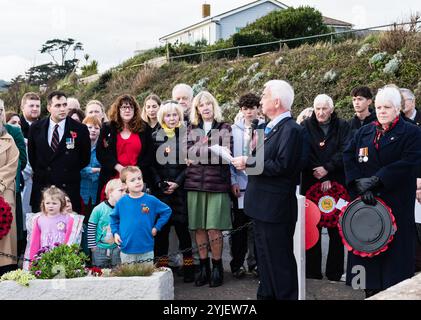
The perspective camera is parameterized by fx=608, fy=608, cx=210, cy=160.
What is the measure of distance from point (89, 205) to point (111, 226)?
149 centimetres

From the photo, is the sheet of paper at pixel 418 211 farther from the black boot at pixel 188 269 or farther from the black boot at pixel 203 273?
the black boot at pixel 188 269

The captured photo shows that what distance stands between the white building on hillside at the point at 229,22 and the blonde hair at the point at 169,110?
145ft

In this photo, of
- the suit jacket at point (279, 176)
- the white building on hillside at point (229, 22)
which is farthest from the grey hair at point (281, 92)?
the white building on hillside at point (229, 22)

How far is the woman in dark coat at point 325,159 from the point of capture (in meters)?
6.87

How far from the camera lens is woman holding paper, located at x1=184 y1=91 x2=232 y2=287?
657cm

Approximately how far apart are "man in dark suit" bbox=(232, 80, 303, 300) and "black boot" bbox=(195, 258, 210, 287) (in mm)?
1430

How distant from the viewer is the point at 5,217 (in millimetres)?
6250

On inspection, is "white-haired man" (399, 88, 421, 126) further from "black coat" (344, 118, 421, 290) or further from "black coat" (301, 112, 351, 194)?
"black coat" (344, 118, 421, 290)

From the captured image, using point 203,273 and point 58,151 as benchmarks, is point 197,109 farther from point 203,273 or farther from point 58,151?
point 203,273

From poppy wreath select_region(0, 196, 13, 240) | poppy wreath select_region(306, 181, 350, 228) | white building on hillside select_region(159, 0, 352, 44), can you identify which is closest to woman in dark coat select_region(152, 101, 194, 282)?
poppy wreath select_region(306, 181, 350, 228)

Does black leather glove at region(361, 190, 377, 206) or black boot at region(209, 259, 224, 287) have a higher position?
black leather glove at region(361, 190, 377, 206)

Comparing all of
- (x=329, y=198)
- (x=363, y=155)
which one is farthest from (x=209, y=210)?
(x=363, y=155)
